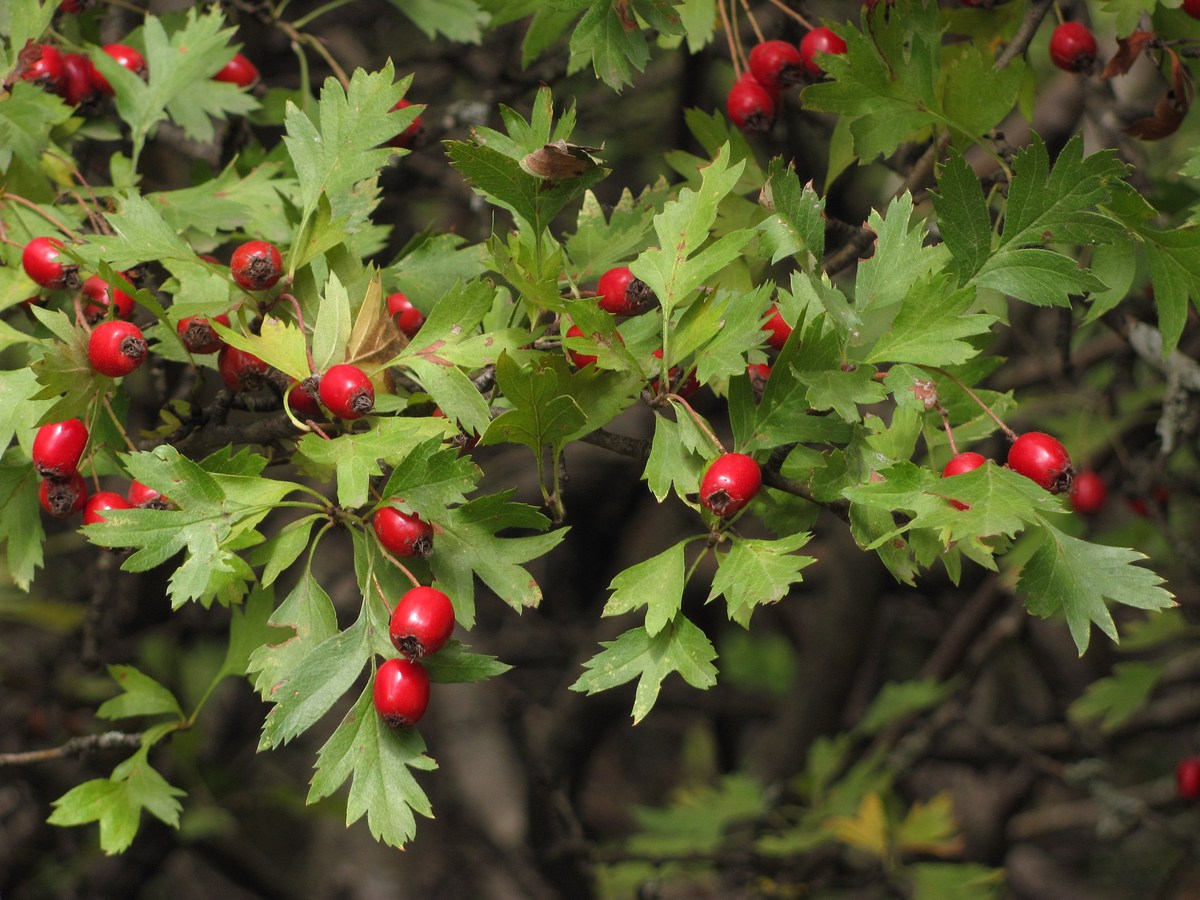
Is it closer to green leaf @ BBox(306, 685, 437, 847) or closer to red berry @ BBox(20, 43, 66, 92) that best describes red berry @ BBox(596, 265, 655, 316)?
green leaf @ BBox(306, 685, 437, 847)

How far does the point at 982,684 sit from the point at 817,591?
3.71 feet

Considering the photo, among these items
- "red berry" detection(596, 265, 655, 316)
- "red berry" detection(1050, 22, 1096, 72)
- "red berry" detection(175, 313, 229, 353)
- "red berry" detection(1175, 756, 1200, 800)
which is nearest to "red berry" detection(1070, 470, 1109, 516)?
"red berry" detection(1175, 756, 1200, 800)

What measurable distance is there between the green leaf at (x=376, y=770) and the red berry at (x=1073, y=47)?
1.60m

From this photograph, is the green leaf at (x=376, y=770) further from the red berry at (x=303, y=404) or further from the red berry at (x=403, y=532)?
the red berry at (x=303, y=404)

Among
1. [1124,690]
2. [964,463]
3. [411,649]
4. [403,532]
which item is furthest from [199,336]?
[1124,690]

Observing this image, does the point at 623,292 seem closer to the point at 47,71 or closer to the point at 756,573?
the point at 756,573

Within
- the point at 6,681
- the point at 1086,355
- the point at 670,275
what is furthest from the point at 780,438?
the point at 6,681

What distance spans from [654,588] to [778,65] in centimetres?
102

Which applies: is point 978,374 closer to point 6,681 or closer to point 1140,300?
point 1140,300

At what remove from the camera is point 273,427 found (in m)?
1.43

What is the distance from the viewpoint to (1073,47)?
197 centimetres

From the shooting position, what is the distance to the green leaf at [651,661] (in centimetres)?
117

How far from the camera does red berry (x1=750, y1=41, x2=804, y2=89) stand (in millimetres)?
1844

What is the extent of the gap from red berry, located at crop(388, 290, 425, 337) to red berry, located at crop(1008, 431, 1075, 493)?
0.81 m
